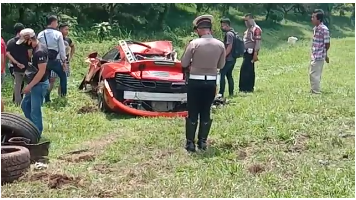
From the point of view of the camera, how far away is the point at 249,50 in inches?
424

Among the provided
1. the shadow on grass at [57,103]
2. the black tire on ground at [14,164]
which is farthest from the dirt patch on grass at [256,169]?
the shadow on grass at [57,103]

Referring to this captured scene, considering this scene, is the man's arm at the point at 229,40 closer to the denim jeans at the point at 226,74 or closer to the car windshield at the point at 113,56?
the denim jeans at the point at 226,74

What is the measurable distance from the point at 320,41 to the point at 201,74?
4451 mm

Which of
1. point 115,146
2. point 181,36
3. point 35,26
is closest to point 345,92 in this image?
point 115,146

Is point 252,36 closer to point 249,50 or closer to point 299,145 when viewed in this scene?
point 249,50

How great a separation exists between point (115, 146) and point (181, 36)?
1924cm

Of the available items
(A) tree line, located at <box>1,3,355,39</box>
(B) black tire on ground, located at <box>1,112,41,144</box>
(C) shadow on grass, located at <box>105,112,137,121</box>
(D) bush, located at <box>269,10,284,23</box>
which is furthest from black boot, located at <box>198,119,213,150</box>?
(D) bush, located at <box>269,10,284,23</box>

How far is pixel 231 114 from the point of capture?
8.28 m

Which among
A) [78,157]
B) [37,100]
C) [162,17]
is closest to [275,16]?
[162,17]

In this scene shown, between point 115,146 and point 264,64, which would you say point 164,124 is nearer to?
point 115,146

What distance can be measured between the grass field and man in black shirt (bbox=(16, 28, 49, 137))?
427 millimetres

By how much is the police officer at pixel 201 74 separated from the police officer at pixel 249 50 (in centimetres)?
432

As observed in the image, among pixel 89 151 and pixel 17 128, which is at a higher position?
pixel 17 128

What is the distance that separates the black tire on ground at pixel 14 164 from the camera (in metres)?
5.21
